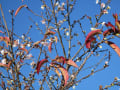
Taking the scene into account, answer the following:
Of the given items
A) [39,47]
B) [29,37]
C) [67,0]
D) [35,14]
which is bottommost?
[39,47]

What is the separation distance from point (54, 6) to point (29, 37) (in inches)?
18.2

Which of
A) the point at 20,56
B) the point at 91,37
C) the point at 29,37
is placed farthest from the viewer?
the point at 29,37

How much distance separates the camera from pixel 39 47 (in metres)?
1.60

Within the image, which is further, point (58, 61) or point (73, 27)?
point (73, 27)

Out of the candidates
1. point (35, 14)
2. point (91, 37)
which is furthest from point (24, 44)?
point (91, 37)

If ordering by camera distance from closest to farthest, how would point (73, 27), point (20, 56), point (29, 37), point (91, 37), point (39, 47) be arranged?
point (91, 37) → point (20, 56) → point (39, 47) → point (29, 37) → point (73, 27)

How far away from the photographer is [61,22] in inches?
81.1

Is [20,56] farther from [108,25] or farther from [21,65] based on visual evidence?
[108,25]

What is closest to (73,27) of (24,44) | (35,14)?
(35,14)

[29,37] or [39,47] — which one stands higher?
[29,37]

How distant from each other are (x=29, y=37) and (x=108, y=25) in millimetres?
1024

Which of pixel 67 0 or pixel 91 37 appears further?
pixel 67 0

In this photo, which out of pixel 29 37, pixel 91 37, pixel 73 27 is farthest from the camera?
pixel 73 27

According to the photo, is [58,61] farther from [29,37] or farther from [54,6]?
[54,6]
